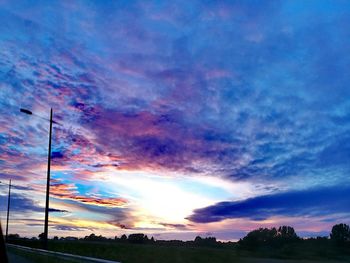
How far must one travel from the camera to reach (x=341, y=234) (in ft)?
139

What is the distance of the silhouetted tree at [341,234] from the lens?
4153 cm

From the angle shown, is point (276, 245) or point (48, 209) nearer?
point (48, 209)

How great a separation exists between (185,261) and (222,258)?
5220mm

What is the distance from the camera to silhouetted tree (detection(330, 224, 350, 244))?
1635 inches

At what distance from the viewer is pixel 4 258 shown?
2.73 meters

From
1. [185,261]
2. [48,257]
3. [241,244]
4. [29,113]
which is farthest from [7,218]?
[185,261]

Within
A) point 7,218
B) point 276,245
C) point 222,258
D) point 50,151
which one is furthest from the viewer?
point 7,218

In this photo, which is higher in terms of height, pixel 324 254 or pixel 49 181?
pixel 49 181

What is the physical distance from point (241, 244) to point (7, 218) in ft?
180

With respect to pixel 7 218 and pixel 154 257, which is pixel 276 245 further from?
pixel 7 218

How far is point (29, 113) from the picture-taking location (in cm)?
3114

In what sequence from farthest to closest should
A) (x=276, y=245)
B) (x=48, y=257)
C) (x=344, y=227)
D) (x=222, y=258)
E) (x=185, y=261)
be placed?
(x=276, y=245), (x=344, y=227), (x=222, y=258), (x=48, y=257), (x=185, y=261)

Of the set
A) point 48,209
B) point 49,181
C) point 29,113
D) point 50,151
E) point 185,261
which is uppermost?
point 29,113

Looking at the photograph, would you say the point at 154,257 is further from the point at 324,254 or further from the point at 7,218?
the point at 7,218
